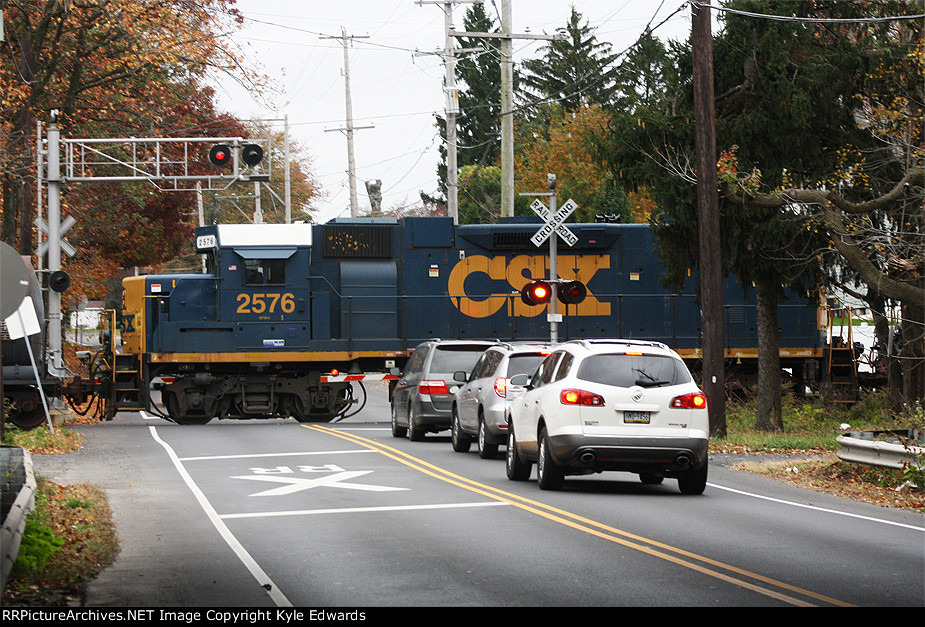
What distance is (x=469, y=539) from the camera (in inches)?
455

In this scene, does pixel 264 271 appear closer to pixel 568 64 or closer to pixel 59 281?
pixel 59 281

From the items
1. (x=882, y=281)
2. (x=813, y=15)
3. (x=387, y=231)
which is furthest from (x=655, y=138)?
(x=387, y=231)

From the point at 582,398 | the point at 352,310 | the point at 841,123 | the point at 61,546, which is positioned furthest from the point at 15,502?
the point at 352,310

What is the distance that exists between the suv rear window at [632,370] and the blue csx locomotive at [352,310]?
15045mm

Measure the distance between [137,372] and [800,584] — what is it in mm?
21866

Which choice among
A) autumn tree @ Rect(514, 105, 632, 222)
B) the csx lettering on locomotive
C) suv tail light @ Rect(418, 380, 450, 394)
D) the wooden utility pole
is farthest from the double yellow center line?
autumn tree @ Rect(514, 105, 632, 222)

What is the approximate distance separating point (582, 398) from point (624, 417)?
0.56 metres

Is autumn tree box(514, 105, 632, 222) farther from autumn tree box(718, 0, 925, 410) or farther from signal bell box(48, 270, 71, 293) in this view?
signal bell box(48, 270, 71, 293)

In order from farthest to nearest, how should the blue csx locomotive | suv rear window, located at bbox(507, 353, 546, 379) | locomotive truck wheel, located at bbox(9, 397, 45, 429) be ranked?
the blue csx locomotive < locomotive truck wheel, located at bbox(9, 397, 45, 429) < suv rear window, located at bbox(507, 353, 546, 379)

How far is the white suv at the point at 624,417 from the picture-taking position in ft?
49.0

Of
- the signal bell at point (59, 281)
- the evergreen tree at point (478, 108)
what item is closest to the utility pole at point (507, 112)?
the signal bell at point (59, 281)

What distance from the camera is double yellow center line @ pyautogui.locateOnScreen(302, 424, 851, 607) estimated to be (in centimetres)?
873

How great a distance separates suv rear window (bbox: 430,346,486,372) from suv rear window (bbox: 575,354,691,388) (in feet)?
27.3
